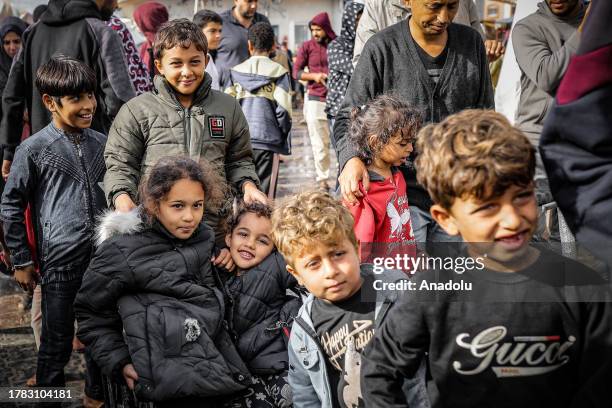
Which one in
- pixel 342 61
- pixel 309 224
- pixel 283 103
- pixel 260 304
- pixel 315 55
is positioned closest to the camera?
pixel 309 224

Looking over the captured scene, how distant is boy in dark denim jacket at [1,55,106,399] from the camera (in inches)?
139

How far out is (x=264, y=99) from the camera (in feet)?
21.6

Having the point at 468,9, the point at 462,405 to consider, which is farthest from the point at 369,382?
the point at 468,9

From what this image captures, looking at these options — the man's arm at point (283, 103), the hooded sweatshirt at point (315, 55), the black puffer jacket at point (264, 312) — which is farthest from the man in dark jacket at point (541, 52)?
the hooded sweatshirt at point (315, 55)

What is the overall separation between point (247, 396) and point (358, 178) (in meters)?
1.06

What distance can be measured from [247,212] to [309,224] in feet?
2.82

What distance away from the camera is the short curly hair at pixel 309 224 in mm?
2418

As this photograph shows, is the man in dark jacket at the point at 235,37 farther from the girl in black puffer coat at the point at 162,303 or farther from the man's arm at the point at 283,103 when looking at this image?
the girl in black puffer coat at the point at 162,303

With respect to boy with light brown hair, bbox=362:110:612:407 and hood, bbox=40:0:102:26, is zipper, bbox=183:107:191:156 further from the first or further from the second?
boy with light brown hair, bbox=362:110:612:407

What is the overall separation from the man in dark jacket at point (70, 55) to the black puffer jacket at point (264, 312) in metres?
1.70

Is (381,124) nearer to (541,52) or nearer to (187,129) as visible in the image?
(187,129)

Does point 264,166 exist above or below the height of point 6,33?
below

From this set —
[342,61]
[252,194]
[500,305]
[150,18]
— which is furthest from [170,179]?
[150,18]

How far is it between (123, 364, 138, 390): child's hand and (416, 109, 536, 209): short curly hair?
1560 mm
